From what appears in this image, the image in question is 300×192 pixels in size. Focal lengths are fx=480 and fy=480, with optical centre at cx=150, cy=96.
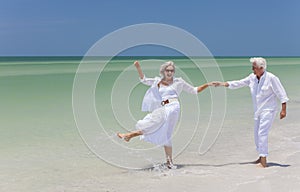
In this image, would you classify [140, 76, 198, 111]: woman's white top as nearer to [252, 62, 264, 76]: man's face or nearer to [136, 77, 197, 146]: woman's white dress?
[136, 77, 197, 146]: woman's white dress

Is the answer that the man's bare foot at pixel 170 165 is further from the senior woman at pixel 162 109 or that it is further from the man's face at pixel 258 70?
the man's face at pixel 258 70

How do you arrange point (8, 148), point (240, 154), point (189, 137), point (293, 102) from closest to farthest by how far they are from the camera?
point (240, 154) → point (8, 148) → point (189, 137) → point (293, 102)

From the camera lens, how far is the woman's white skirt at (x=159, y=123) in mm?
7523

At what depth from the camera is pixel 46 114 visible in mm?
14930

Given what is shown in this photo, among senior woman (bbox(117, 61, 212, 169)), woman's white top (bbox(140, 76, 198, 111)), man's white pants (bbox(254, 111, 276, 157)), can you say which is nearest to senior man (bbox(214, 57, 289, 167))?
man's white pants (bbox(254, 111, 276, 157))

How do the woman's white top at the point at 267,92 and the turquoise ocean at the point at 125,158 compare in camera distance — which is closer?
the turquoise ocean at the point at 125,158

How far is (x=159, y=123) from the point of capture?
755 cm

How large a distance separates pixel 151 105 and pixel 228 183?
→ 1.82 metres

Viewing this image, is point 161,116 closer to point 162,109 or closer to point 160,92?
point 162,109

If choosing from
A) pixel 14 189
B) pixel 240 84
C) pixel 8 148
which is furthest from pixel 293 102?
pixel 14 189

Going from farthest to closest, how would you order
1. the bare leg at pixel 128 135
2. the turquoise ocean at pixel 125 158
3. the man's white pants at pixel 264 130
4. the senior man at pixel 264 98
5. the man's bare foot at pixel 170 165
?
the man's bare foot at pixel 170 165 < the man's white pants at pixel 264 130 < the senior man at pixel 264 98 < the bare leg at pixel 128 135 < the turquoise ocean at pixel 125 158

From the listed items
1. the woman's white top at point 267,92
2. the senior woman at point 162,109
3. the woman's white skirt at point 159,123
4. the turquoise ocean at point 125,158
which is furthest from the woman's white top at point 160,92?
the woman's white top at point 267,92

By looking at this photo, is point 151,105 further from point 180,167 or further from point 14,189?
point 14,189

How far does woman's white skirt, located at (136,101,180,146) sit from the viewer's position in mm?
7523
